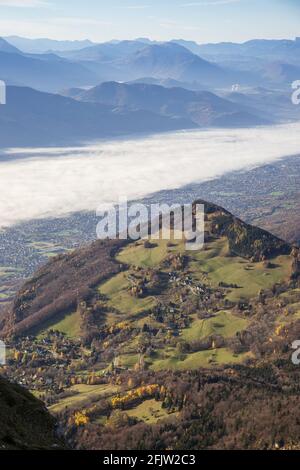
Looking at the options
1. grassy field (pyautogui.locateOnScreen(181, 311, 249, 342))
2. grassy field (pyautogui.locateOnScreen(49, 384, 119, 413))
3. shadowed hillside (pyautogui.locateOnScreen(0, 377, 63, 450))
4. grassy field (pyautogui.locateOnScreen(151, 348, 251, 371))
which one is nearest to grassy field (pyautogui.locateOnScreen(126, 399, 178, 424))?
grassy field (pyautogui.locateOnScreen(49, 384, 119, 413))

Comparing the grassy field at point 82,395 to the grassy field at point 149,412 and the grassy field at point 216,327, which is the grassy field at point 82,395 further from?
the grassy field at point 216,327

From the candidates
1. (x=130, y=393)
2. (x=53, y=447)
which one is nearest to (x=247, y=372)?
(x=130, y=393)

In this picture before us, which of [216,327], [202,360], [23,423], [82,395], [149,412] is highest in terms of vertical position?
[23,423]

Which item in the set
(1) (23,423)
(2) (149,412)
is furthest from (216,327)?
(1) (23,423)

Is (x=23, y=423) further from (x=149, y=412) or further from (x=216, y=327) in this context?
(x=216, y=327)

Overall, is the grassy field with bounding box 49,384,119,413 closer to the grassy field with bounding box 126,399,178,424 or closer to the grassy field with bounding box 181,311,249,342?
the grassy field with bounding box 126,399,178,424

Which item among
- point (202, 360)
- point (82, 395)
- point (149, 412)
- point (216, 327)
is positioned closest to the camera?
point (149, 412)
